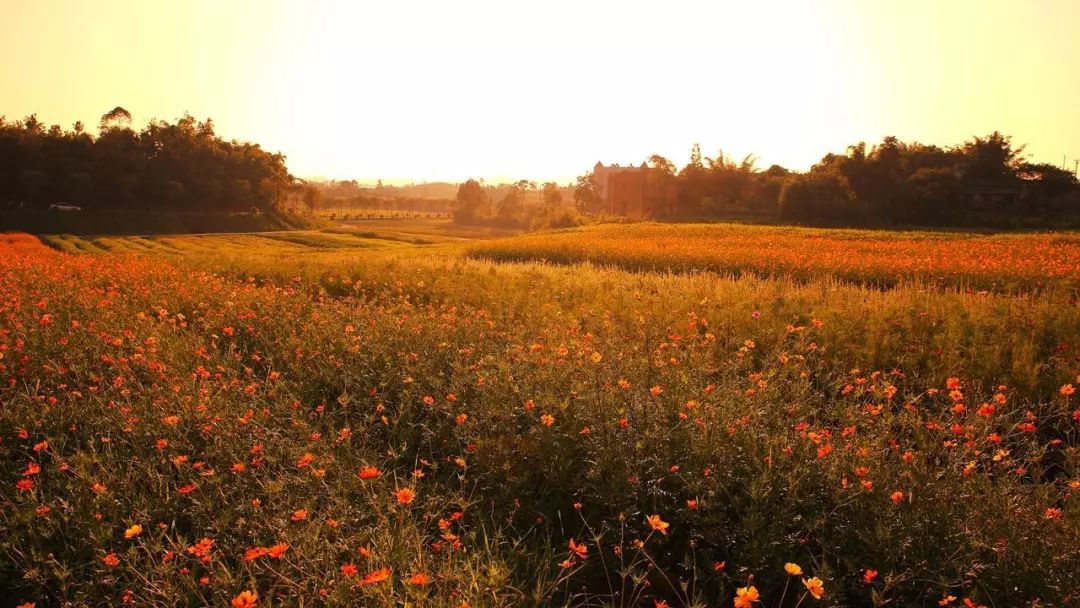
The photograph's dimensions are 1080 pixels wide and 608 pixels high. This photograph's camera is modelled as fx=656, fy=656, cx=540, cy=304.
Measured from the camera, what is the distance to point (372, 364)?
5.51 m

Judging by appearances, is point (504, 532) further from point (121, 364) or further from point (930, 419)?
point (121, 364)

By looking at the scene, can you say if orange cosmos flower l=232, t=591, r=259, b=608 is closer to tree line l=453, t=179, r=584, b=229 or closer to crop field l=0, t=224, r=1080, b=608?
crop field l=0, t=224, r=1080, b=608

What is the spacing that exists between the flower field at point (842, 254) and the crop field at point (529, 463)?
604 centimetres

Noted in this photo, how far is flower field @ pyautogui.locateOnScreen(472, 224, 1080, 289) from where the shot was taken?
13.8 metres

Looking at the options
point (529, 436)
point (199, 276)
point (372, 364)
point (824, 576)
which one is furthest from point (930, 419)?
point (199, 276)

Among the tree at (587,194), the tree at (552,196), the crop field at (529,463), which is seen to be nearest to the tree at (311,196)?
the tree at (552,196)

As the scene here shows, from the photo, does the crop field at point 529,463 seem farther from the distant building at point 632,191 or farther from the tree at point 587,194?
the tree at point 587,194

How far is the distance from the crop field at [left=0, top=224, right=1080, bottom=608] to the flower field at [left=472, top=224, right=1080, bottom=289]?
604cm

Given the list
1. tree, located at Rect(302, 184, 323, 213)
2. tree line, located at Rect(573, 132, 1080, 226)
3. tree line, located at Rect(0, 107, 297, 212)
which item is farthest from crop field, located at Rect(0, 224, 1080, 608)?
tree, located at Rect(302, 184, 323, 213)

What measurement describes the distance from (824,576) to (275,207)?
64.9 m

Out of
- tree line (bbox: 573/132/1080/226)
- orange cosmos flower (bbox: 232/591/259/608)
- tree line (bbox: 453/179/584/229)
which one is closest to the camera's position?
orange cosmos flower (bbox: 232/591/259/608)

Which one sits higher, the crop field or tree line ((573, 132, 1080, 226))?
tree line ((573, 132, 1080, 226))

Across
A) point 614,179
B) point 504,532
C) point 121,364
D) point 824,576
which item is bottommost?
point 504,532

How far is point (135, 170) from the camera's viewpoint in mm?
54125
